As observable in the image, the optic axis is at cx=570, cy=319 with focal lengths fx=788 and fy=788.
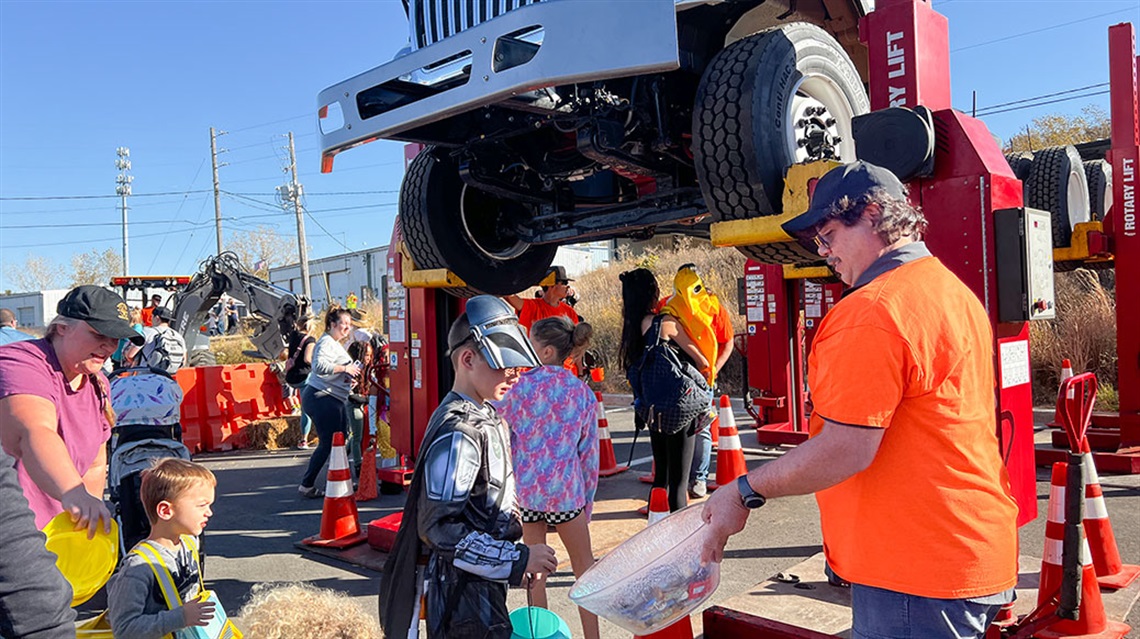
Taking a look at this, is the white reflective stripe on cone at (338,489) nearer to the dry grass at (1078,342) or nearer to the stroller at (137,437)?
the stroller at (137,437)

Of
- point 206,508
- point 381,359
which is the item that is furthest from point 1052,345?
point 206,508

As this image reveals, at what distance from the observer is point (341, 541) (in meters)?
5.61

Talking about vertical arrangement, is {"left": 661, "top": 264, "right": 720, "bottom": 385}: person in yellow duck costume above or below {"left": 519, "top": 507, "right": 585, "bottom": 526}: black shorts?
above

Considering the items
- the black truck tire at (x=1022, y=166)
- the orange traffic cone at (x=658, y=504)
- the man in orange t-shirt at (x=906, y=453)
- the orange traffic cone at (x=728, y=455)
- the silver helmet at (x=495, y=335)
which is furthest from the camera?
the black truck tire at (x=1022, y=166)

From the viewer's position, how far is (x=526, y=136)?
4.92m

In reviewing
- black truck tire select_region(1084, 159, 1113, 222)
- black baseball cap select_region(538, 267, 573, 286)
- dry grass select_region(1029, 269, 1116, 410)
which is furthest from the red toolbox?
dry grass select_region(1029, 269, 1116, 410)

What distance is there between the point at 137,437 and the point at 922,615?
150 inches

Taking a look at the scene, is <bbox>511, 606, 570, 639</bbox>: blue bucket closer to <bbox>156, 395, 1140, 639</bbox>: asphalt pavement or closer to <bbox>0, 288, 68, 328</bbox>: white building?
<bbox>156, 395, 1140, 639</bbox>: asphalt pavement

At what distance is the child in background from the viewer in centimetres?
237

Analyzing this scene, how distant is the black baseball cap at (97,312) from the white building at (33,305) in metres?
64.8

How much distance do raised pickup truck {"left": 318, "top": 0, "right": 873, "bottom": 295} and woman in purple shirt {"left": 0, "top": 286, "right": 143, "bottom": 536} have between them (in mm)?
1460

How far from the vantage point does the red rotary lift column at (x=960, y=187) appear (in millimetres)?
3168

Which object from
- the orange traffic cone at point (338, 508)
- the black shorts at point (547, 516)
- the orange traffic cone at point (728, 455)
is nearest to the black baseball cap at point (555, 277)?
the orange traffic cone at point (728, 455)

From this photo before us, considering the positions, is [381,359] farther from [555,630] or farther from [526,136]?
[555,630]
